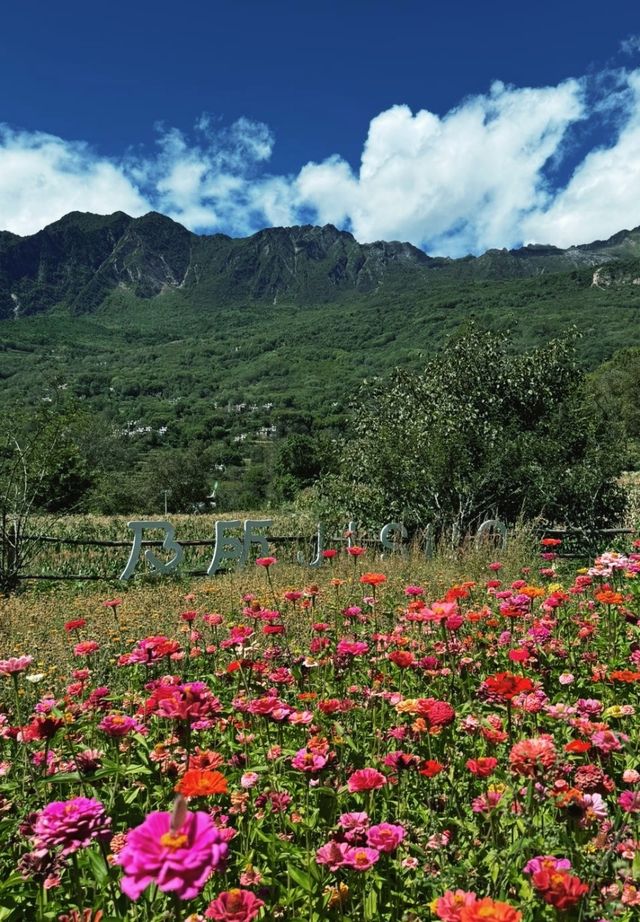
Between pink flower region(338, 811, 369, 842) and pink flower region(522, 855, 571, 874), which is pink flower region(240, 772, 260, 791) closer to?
pink flower region(338, 811, 369, 842)

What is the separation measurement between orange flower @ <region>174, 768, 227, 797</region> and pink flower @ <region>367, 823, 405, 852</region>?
0.41m

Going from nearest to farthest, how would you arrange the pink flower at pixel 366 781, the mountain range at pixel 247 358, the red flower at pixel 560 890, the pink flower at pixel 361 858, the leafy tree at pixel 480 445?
the red flower at pixel 560 890 < the pink flower at pixel 361 858 < the pink flower at pixel 366 781 < the leafy tree at pixel 480 445 < the mountain range at pixel 247 358

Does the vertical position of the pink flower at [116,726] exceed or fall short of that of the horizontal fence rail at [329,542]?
it exceeds it

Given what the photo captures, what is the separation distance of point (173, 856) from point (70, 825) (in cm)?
50

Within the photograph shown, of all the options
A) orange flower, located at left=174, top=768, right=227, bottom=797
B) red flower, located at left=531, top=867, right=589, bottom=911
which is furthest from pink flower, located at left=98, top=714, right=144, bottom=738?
red flower, located at left=531, top=867, right=589, bottom=911

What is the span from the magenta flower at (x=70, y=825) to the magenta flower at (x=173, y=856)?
37 cm

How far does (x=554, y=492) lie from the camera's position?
40.2 feet

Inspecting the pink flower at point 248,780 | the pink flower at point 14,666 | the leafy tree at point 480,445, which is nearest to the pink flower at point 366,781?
the pink flower at point 248,780

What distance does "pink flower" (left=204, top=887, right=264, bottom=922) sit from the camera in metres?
1.07

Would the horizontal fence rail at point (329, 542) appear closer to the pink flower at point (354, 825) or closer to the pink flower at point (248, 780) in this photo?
the pink flower at point (248, 780)

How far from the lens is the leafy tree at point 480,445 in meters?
12.3

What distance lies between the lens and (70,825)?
1128mm

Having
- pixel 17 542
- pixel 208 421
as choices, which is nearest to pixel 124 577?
pixel 17 542

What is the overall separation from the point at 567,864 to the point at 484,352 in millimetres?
14436
